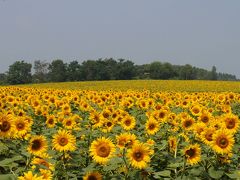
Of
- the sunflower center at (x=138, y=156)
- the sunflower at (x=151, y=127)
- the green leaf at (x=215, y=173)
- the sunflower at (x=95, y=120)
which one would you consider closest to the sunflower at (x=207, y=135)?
the green leaf at (x=215, y=173)

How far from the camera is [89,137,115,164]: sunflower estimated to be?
13.9ft

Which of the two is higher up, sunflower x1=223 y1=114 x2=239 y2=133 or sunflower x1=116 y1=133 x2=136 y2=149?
sunflower x1=223 y1=114 x2=239 y2=133

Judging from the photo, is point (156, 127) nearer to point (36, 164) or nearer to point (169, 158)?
point (169, 158)

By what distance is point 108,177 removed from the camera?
167 inches

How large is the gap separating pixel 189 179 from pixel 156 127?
2.12 m

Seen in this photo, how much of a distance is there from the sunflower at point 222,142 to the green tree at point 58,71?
91754 millimetres

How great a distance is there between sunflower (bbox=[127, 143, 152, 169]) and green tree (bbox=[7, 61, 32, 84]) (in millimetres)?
84263

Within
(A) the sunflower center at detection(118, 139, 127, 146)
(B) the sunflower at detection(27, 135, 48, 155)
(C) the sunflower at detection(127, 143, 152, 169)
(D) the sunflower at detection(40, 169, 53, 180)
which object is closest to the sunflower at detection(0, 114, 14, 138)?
(B) the sunflower at detection(27, 135, 48, 155)

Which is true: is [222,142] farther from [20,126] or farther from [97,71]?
[97,71]

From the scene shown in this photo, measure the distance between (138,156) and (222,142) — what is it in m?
0.94

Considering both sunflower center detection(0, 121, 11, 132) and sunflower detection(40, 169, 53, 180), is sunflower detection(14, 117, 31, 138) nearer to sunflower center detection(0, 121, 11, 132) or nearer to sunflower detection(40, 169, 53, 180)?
sunflower center detection(0, 121, 11, 132)

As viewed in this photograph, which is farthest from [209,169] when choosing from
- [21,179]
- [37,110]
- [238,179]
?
[37,110]

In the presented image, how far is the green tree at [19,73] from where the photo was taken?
286 ft

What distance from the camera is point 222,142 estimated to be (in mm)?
4359
